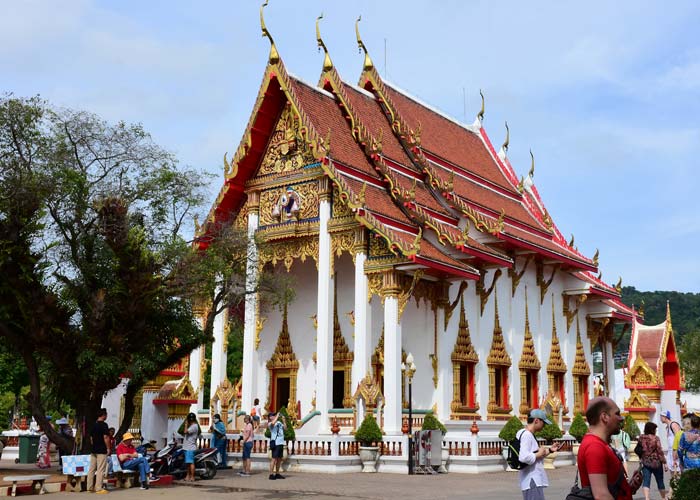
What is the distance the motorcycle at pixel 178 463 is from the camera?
46.7 feet

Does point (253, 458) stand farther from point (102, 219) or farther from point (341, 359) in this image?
point (102, 219)

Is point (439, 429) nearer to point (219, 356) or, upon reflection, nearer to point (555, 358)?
point (219, 356)

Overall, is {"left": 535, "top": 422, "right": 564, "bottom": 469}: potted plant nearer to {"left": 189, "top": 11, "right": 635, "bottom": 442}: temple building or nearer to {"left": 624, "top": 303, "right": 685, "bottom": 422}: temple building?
{"left": 189, "top": 11, "right": 635, "bottom": 442}: temple building

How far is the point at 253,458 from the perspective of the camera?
17.5 meters

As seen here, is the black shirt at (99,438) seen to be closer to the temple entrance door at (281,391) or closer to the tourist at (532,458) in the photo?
the tourist at (532,458)

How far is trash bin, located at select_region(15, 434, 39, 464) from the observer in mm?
19797

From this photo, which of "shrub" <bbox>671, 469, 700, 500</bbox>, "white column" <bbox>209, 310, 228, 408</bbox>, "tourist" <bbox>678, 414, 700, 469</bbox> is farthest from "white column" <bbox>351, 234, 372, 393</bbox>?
"shrub" <bbox>671, 469, 700, 500</bbox>

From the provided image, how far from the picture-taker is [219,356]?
20703mm

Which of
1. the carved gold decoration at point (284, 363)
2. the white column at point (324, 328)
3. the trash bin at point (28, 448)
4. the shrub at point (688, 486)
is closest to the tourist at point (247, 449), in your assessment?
the white column at point (324, 328)

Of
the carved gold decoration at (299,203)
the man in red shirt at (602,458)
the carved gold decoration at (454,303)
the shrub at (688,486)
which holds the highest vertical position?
the carved gold decoration at (299,203)

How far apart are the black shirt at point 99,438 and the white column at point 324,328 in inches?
268

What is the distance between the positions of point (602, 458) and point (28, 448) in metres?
18.4

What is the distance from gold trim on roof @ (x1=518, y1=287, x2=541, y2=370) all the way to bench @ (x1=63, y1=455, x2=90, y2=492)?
43.3 ft

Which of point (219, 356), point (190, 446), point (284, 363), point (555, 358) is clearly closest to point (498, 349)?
point (555, 358)
